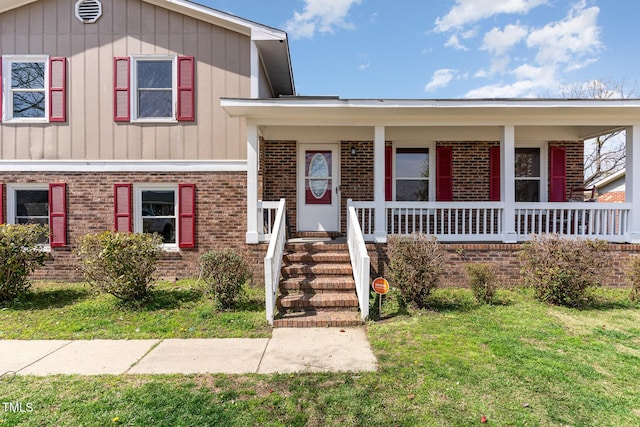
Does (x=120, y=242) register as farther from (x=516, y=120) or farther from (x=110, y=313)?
(x=516, y=120)

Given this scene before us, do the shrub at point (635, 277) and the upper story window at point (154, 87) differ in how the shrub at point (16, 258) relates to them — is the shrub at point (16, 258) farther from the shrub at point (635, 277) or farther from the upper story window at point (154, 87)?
the shrub at point (635, 277)

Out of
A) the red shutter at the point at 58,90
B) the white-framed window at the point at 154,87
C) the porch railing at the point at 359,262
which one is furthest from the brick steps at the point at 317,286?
the red shutter at the point at 58,90

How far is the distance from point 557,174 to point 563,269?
4.36 meters

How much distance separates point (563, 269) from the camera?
19.1 feet

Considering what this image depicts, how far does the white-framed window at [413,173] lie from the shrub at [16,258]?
25.3 feet

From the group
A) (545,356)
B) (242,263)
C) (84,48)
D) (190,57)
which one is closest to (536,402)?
(545,356)

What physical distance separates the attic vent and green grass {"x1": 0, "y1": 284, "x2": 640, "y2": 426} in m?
7.30

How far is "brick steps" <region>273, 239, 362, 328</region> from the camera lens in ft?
17.5

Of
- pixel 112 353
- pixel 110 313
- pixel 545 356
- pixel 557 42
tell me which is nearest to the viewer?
pixel 545 356

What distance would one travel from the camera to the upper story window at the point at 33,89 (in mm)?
7656

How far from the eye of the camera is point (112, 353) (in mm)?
4328

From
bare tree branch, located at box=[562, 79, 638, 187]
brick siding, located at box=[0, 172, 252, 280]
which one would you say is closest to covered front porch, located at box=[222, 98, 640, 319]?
brick siding, located at box=[0, 172, 252, 280]

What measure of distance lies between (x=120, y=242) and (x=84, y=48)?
15.4 feet

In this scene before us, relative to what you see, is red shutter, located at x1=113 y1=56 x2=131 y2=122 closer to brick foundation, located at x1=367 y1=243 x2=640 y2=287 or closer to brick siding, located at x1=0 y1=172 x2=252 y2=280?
brick siding, located at x1=0 y1=172 x2=252 y2=280
